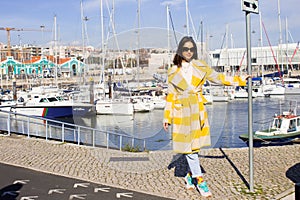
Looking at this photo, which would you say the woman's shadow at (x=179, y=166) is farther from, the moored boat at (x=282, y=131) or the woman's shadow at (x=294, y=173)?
the moored boat at (x=282, y=131)

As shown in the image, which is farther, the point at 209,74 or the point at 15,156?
the point at 15,156

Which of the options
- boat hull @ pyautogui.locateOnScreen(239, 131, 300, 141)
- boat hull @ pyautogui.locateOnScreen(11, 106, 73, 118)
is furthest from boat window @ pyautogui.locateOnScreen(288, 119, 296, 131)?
boat hull @ pyautogui.locateOnScreen(11, 106, 73, 118)

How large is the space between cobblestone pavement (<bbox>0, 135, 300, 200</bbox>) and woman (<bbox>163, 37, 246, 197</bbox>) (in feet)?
3.03

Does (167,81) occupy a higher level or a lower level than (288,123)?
higher

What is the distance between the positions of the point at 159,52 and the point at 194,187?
2.31 metres

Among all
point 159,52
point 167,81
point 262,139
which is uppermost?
point 159,52

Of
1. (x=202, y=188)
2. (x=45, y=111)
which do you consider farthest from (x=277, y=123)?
(x=45, y=111)

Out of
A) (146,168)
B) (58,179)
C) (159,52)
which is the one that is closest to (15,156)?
(58,179)

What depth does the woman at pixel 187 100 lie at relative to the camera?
614 cm

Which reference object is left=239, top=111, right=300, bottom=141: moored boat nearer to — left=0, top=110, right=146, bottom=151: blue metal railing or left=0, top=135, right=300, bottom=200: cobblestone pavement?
left=0, top=110, right=146, bottom=151: blue metal railing

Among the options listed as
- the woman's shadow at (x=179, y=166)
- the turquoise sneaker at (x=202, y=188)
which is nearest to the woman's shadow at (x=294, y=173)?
the woman's shadow at (x=179, y=166)

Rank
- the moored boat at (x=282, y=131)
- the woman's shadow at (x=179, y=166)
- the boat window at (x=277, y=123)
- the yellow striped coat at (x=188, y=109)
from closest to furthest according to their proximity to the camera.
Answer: the yellow striped coat at (x=188, y=109) → the woman's shadow at (x=179, y=166) → the moored boat at (x=282, y=131) → the boat window at (x=277, y=123)

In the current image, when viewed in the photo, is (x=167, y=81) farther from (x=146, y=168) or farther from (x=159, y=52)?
(x=146, y=168)

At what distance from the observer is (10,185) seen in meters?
7.37
